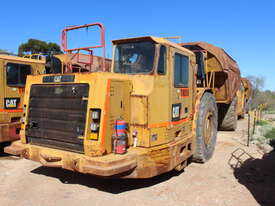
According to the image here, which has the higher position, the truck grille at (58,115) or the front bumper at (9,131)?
the truck grille at (58,115)

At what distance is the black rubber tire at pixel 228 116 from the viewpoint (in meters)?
9.53

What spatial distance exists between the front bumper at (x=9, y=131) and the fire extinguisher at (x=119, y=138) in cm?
397

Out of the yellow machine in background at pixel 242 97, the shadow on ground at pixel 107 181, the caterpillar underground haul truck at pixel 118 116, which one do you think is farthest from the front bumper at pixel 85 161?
the yellow machine in background at pixel 242 97

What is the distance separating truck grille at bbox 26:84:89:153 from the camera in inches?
164

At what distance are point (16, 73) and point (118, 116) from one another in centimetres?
441

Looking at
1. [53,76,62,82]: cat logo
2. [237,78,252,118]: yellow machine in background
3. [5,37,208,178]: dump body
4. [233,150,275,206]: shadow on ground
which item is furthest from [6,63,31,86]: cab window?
[237,78,252,118]: yellow machine in background

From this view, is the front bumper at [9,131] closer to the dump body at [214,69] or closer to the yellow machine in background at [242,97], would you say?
the dump body at [214,69]

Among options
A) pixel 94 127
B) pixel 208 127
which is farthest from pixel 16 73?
pixel 208 127

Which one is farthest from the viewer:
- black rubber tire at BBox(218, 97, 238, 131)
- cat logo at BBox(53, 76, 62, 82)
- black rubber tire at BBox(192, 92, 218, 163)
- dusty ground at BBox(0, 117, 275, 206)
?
black rubber tire at BBox(218, 97, 238, 131)

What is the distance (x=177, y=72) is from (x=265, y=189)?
2.64 metres

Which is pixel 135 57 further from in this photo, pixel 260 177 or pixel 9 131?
pixel 9 131

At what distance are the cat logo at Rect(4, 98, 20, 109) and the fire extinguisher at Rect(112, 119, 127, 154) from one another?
164 inches

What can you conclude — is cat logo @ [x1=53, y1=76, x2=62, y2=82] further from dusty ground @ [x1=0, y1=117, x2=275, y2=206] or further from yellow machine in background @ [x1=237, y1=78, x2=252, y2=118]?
yellow machine in background @ [x1=237, y1=78, x2=252, y2=118]

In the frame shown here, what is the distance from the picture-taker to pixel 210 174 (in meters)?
5.37
